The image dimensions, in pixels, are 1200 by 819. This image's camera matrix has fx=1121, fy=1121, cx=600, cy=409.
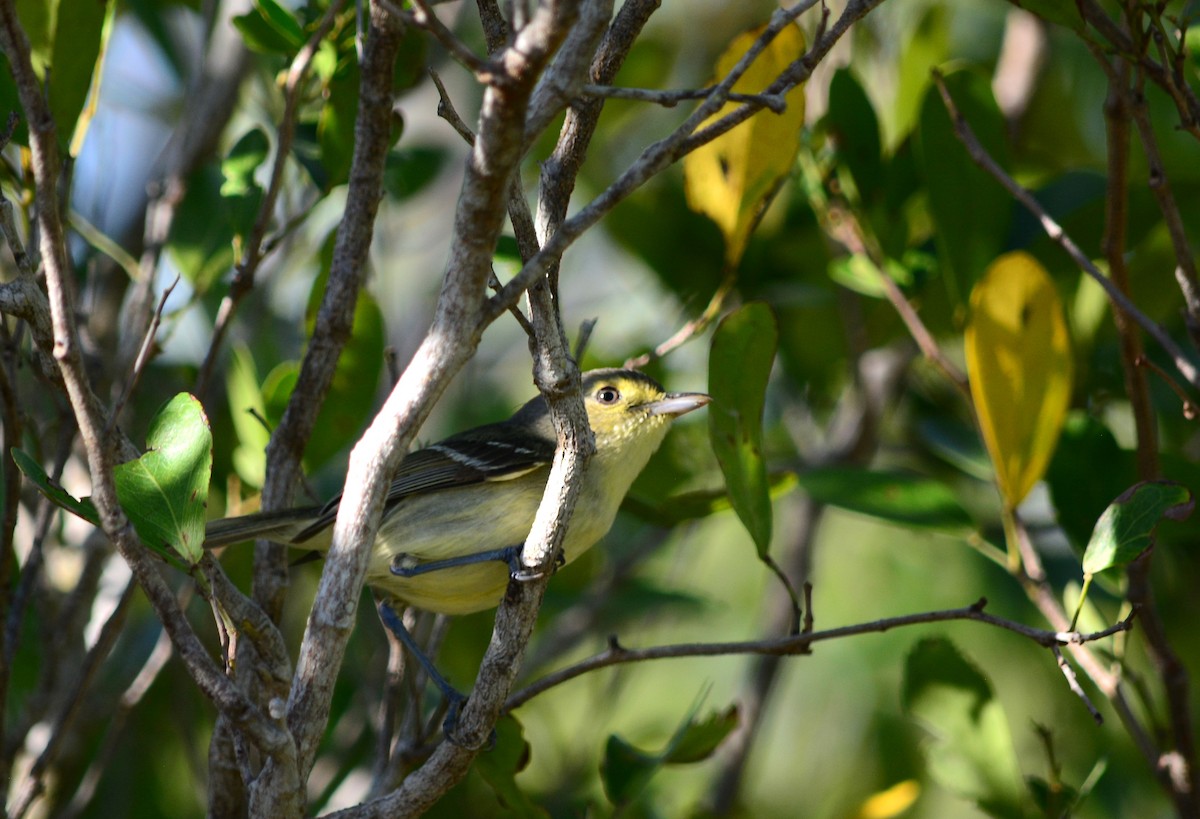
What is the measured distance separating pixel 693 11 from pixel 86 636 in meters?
4.78

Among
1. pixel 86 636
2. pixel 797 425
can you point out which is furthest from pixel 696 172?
pixel 86 636

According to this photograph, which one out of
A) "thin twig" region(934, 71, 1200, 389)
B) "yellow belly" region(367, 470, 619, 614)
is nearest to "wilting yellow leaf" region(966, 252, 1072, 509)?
"thin twig" region(934, 71, 1200, 389)

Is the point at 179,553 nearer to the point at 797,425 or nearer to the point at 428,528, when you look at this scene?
the point at 428,528

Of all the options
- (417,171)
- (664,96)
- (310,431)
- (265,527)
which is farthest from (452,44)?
(417,171)

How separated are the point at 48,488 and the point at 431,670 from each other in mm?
1210

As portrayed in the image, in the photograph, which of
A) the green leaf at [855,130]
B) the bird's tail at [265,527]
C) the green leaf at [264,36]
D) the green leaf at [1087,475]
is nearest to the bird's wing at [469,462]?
the bird's tail at [265,527]

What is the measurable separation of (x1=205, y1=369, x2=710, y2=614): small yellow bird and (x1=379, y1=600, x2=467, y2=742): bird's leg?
0.10m

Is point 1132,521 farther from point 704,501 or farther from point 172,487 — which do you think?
point 172,487

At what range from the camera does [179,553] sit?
1933 millimetres

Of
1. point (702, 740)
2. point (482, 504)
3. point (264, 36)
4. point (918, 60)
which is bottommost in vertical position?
point (702, 740)

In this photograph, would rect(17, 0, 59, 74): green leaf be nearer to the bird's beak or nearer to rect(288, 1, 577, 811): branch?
rect(288, 1, 577, 811): branch

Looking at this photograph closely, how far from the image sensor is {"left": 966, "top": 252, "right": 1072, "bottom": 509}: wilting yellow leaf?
2.84 meters

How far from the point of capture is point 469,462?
3.49m

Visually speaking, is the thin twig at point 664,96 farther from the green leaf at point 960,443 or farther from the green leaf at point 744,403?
the green leaf at point 960,443
